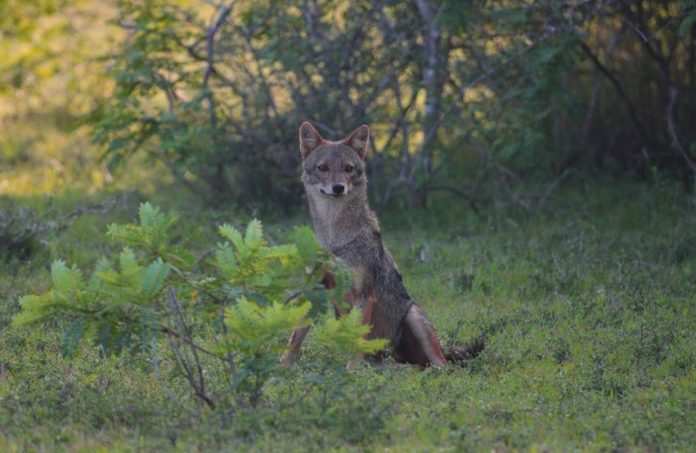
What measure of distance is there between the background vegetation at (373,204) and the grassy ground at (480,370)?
0.03 meters

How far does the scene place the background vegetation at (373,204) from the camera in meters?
→ 5.85

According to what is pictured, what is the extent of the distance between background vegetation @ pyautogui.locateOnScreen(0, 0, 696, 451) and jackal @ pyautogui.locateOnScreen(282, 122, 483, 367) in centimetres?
45

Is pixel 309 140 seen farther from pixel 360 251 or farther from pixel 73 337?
pixel 73 337

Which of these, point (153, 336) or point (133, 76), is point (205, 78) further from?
point (153, 336)

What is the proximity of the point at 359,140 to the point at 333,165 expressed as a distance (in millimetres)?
433

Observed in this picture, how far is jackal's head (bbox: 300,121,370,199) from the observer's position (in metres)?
8.16

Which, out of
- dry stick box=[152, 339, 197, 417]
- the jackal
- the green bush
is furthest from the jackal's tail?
dry stick box=[152, 339, 197, 417]

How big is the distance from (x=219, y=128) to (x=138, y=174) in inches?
115

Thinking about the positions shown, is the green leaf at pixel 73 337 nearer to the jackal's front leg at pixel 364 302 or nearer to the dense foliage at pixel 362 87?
the jackal's front leg at pixel 364 302

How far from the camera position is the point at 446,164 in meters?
11.5

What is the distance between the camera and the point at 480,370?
287 inches

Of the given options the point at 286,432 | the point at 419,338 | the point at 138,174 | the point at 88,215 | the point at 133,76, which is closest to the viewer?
the point at 286,432

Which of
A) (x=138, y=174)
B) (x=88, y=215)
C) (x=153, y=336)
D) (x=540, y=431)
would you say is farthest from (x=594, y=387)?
(x=138, y=174)

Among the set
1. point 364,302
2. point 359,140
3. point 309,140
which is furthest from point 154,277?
point 359,140
